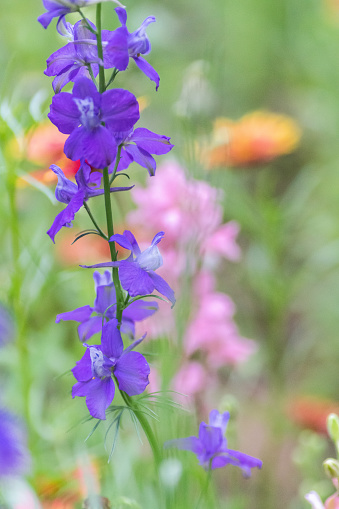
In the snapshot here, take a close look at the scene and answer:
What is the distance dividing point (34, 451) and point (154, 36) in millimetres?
657

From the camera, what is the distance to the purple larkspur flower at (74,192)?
36cm

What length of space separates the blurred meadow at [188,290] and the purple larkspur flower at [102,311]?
Result: 3 centimetres

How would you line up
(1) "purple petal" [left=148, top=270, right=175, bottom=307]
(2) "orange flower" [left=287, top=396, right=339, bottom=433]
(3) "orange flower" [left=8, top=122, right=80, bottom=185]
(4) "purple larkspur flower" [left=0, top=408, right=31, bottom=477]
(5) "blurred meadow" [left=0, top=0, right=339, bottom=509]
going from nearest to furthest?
(4) "purple larkspur flower" [left=0, top=408, right=31, bottom=477] → (1) "purple petal" [left=148, top=270, right=175, bottom=307] → (5) "blurred meadow" [left=0, top=0, right=339, bottom=509] → (3) "orange flower" [left=8, top=122, right=80, bottom=185] → (2) "orange flower" [left=287, top=396, right=339, bottom=433]

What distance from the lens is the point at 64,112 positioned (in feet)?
1.17

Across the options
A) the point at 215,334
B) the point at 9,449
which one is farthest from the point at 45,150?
the point at 9,449

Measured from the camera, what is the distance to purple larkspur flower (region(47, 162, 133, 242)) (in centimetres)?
36

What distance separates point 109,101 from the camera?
0.35m

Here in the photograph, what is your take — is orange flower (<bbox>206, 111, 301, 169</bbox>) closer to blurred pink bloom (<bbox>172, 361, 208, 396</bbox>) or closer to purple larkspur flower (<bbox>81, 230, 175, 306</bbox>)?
blurred pink bloom (<bbox>172, 361, 208, 396</bbox>)

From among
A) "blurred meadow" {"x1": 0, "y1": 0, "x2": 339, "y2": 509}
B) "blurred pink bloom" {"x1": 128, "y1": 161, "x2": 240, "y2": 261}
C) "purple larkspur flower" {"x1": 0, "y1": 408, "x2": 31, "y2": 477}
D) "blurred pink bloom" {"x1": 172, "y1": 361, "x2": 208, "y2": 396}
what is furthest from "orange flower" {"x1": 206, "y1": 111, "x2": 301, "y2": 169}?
"purple larkspur flower" {"x1": 0, "y1": 408, "x2": 31, "y2": 477}

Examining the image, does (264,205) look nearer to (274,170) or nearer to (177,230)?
(177,230)

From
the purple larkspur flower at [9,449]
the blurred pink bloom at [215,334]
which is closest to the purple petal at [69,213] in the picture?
the purple larkspur flower at [9,449]

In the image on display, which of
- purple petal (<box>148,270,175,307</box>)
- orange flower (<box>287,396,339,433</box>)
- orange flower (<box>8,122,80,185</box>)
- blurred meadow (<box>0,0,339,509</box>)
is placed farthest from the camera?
orange flower (<box>287,396,339,433</box>)

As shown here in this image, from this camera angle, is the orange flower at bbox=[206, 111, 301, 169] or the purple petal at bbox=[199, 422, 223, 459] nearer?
the purple petal at bbox=[199, 422, 223, 459]

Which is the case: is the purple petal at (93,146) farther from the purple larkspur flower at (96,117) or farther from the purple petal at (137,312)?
the purple petal at (137,312)
